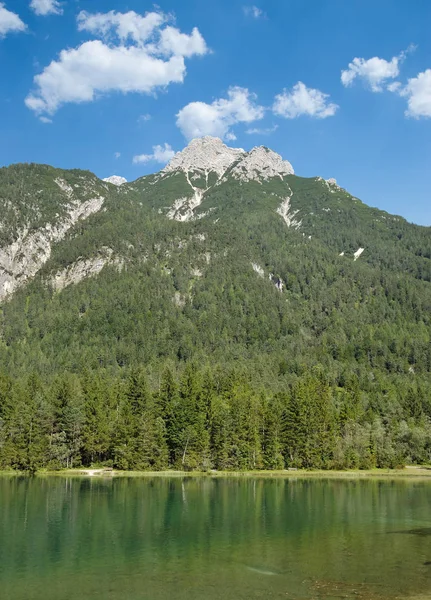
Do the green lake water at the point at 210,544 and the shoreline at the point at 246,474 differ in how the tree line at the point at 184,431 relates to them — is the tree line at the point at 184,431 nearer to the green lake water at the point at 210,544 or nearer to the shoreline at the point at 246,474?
the shoreline at the point at 246,474

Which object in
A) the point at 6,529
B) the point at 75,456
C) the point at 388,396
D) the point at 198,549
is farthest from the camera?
the point at 388,396

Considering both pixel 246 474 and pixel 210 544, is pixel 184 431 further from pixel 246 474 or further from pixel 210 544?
pixel 210 544

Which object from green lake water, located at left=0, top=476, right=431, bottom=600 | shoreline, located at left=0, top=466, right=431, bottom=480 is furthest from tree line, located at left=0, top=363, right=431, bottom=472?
green lake water, located at left=0, top=476, right=431, bottom=600

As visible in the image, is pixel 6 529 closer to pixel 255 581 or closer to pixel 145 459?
pixel 255 581

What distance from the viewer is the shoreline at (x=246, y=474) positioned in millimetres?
118931

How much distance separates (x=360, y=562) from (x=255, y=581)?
425 inches

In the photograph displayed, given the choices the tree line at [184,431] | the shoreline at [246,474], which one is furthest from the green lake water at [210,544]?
the tree line at [184,431]

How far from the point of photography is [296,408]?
13812 centimetres

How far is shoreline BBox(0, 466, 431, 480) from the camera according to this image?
118931 mm

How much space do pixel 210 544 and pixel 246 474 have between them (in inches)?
3111

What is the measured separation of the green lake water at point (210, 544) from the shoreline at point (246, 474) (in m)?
27.5

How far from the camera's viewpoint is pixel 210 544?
49656 millimetres

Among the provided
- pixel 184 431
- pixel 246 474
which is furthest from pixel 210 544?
pixel 184 431

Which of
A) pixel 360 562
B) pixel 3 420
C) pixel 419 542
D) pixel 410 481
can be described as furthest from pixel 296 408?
pixel 360 562
